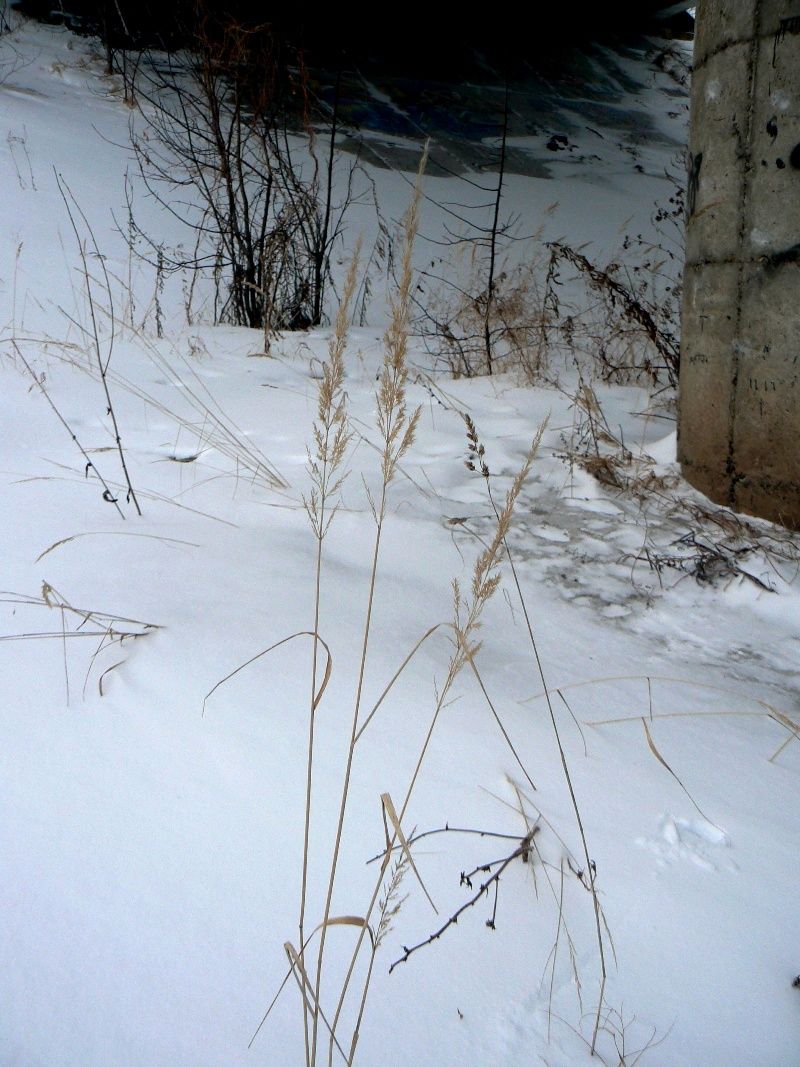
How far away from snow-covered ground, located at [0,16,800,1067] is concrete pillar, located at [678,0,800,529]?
0.17 meters

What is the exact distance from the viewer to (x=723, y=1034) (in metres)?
0.80

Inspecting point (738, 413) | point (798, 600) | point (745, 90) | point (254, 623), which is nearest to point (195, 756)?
point (254, 623)

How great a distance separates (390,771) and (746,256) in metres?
1.65

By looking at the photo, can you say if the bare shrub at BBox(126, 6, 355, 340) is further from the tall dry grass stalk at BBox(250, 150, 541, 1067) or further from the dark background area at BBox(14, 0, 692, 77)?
the dark background area at BBox(14, 0, 692, 77)

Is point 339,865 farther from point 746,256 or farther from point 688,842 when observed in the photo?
point 746,256

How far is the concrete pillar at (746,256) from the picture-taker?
1.94m

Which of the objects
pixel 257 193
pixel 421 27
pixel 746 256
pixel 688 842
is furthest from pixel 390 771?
pixel 421 27

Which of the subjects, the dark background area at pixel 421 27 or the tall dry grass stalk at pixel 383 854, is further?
the dark background area at pixel 421 27

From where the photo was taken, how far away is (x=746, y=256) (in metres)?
2.07

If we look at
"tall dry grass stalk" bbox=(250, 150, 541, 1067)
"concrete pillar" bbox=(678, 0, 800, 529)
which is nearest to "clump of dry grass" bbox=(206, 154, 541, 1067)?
"tall dry grass stalk" bbox=(250, 150, 541, 1067)

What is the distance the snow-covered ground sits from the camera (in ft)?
2.66

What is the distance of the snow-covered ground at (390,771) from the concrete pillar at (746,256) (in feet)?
0.56

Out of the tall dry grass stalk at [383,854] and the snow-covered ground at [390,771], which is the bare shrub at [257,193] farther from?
the tall dry grass stalk at [383,854]

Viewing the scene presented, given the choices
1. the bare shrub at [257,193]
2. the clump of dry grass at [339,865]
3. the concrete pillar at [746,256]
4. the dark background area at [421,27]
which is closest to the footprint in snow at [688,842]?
the clump of dry grass at [339,865]
